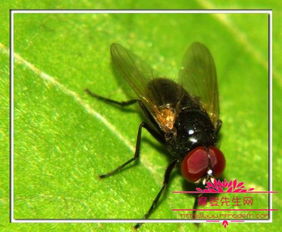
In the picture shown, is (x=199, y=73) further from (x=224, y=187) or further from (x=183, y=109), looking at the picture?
(x=224, y=187)

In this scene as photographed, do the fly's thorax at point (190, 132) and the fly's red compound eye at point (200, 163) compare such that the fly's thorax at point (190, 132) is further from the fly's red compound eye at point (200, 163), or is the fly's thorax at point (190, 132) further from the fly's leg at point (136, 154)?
the fly's leg at point (136, 154)

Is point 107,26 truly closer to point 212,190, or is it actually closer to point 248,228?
point 212,190

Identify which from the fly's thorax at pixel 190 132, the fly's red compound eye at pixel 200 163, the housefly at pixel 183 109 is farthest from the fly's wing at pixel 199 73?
the fly's red compound eye at pixel 200 163

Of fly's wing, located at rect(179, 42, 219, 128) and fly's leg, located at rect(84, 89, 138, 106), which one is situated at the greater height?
fly's wing, located at rect(179, 42, 219, 128)

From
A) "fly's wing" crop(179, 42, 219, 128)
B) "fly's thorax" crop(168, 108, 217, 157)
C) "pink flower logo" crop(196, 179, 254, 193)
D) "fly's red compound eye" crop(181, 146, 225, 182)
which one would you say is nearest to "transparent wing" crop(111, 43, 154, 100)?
"fly's thorax" crop(168, 108, 217, 157)

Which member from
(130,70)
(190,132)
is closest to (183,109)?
(190,132)

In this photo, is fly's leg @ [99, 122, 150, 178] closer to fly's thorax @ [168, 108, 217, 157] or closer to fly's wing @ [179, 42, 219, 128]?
fly's thorax @ [168, 108, 217, 157]
